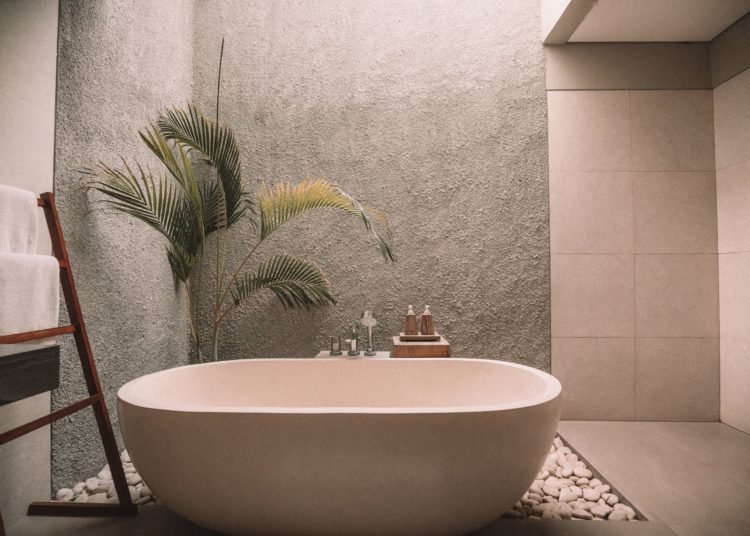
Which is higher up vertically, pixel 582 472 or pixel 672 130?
pixel 672 130

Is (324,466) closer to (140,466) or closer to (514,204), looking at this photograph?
(140,466)

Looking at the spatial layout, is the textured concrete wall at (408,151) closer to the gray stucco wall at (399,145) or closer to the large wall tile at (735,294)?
the gray stucco wall at (399,145)

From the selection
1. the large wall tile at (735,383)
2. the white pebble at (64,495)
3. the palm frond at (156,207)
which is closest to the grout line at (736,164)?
the large wall tile at (735,383)

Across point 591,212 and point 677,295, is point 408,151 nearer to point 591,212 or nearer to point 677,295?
point 591,212

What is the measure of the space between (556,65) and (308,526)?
2.64 metres

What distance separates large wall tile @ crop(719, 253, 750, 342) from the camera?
7.43ft

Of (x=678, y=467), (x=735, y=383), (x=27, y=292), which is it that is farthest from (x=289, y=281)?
(x=735, y=383)

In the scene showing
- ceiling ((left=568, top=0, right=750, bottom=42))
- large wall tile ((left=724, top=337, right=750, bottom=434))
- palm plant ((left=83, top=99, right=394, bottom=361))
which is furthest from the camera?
large wall tile ((left=724, top=337, right=750, bottom=434))

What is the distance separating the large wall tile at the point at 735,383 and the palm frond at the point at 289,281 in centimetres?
216

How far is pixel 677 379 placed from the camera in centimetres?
247

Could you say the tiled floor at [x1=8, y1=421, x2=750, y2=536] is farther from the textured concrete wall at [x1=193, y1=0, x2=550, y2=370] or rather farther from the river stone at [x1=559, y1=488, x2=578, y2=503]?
the textured concrete wall at [x1=193, y1=0, x2=550, y2=370]

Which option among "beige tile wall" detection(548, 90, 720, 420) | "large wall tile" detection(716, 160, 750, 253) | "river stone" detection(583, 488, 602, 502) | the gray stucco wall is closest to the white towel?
the gray stucco wall

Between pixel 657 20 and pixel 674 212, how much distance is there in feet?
3.36

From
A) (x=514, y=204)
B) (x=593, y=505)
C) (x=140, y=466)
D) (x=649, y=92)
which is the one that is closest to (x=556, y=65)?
(x=649, y=92)
